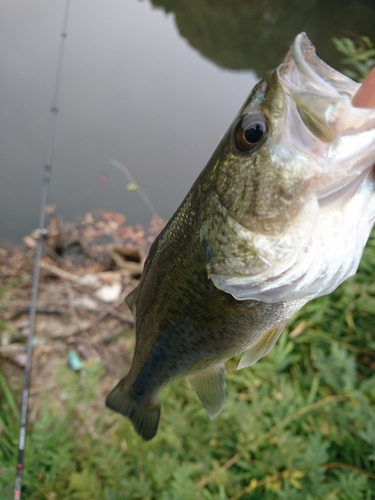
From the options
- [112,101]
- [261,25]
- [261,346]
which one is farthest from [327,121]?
[261,25]

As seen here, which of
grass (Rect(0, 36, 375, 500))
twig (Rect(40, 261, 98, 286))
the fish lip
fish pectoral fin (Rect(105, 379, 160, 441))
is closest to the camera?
the fish lip

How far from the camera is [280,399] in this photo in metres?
2.26

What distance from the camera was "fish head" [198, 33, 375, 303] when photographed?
656mm

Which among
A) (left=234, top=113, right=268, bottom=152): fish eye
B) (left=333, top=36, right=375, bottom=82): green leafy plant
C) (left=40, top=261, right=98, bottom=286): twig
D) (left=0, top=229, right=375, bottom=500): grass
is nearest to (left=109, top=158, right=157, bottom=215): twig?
(left=40, top=261, right=98, bottom=286): twig

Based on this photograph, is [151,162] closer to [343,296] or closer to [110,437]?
[343,296]

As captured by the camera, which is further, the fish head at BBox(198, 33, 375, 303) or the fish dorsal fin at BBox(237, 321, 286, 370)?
the fish dorsal fin at BBox(237, 321, 286, 370)

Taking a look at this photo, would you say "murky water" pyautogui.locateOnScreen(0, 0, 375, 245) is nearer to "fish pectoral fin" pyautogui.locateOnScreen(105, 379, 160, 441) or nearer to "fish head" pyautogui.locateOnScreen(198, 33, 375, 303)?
"fish pectoral fin" pyautogui.locateOnScreen(105, 379, 160, 441)

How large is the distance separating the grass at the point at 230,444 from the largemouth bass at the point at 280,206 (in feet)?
3.63

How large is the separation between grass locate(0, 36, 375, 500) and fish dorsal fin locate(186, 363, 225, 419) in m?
0.54

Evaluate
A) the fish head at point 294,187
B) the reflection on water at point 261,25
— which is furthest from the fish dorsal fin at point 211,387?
the reflection on water at point 261,25

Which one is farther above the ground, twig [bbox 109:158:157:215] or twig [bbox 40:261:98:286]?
twig [bbox 109:158:157:215]

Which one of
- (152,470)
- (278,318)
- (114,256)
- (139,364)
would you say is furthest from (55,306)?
A: (278,318)

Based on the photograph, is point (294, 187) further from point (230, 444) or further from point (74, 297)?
point (74, 297)

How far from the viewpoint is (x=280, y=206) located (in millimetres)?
721
